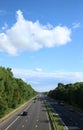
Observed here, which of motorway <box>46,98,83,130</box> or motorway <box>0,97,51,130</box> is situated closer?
motorway <box>0,97,51,130</box>

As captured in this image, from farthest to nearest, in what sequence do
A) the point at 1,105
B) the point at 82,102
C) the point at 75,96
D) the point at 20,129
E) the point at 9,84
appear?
the point at 75,96 < the point at 82,102 < the point at 9,84 < the point at 1,105 < the point at 20,129

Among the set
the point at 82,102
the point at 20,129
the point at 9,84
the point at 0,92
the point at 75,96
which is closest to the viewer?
the point at 20,129

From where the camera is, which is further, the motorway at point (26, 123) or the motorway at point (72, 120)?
the motorway at point (72, 120)

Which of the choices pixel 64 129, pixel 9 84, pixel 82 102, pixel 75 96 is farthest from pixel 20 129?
pixel 75 96

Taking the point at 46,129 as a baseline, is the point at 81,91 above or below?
above

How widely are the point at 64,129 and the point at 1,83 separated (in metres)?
33.2

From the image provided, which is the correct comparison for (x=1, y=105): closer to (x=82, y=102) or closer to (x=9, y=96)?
(x=9, y=96)

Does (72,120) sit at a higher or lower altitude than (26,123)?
higher

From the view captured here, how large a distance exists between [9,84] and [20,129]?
4694 centimetres

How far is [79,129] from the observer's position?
52156 millimetres

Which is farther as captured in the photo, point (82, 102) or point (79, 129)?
point (82, 102)

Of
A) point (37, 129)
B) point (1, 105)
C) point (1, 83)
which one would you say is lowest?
point (37, 129)

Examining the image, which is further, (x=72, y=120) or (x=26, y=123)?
(x=72, y=120)

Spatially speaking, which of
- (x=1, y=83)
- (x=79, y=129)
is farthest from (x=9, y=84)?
(x=79, y=129)
